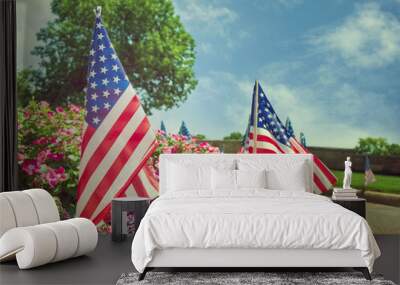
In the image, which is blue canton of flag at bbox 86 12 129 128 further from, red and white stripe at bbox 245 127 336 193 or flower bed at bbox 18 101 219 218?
red and white stripe at bbox 245 127 336 193

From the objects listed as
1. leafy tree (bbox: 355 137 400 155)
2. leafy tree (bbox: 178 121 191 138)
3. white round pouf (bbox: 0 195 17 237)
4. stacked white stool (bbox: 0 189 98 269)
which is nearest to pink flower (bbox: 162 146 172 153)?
leafy tree (bbox: 178 121 191 138)

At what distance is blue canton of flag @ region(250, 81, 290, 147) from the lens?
7.05m

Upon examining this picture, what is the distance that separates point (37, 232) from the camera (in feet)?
16.1

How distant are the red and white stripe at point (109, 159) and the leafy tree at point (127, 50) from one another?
39.7 inches

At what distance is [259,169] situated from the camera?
6410 millimetres

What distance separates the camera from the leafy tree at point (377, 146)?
729 centimetres

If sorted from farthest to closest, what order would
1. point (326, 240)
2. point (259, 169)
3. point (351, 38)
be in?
point (351, 38)
point (259, 169)
point (326, 240)

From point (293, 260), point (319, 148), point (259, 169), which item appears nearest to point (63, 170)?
point (259, 169)

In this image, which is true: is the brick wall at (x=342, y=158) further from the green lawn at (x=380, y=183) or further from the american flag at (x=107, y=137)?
the american flag at (x=107, y=137)

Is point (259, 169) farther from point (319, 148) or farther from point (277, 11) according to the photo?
point (277, 11)

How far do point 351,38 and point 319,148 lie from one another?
1.39 m

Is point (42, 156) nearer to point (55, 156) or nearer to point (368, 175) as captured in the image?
point (55, 156)

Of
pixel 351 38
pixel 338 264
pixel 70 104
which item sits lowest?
pixel 338 264

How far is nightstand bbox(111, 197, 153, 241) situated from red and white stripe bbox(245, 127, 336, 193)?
5.14ft
